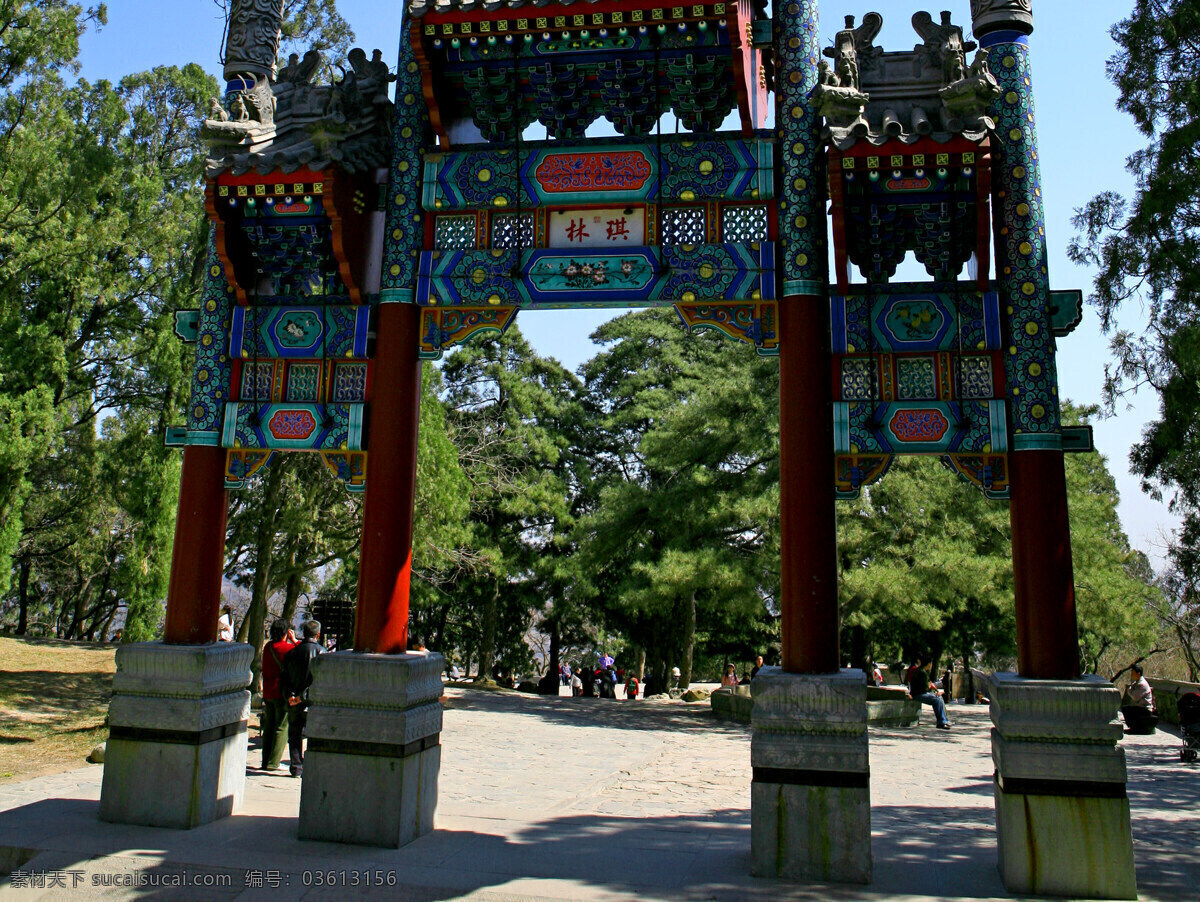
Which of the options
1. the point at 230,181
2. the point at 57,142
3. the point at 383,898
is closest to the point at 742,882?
the point at 383,898

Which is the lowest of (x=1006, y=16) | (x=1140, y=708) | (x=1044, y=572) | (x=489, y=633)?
(x=1140, y=708)

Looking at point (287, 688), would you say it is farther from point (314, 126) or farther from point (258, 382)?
point (314, 126)

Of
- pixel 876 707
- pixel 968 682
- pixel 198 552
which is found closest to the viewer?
pixel 198 552

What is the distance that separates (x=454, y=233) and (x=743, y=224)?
2.15 metres

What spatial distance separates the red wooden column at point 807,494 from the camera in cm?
581

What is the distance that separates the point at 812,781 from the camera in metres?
5.51

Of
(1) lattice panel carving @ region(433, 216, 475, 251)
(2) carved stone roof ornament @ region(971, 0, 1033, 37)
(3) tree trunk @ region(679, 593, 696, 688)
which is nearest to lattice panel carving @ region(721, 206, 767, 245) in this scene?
(1) lattice panel carving @ region(433, 216, 475, 251)

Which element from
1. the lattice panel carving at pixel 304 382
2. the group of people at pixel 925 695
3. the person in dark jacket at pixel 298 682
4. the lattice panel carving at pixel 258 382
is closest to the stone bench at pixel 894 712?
the group of people at pixel 925 695

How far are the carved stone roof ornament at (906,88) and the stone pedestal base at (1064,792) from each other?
3471 mm

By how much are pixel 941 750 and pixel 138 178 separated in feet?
50.5

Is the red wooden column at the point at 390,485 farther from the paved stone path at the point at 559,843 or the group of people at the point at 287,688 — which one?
the group of people at the point at 287,688

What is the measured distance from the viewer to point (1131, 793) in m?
9.59

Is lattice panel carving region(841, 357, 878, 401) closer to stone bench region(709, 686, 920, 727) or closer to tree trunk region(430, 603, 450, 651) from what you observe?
stone bench region(709, 686, 920, 727)

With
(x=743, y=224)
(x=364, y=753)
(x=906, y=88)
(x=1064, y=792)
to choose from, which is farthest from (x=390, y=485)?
(x=1064, y=792)
